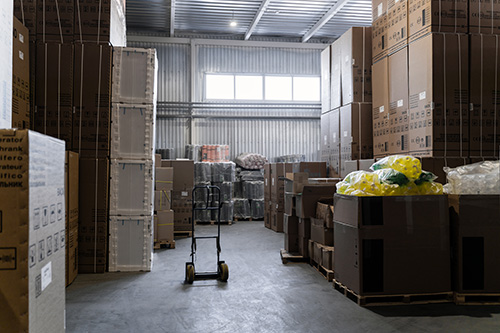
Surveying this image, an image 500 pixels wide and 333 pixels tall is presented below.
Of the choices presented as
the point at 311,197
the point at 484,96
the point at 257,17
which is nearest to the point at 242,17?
the point at 257,17

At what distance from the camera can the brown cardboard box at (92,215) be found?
5.54 meters

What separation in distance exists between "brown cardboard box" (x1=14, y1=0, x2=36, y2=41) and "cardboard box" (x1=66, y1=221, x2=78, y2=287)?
2.82 meters

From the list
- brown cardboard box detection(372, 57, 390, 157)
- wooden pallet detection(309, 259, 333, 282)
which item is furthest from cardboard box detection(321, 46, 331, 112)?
wooden pallet detection(309, 259, 333, 282)

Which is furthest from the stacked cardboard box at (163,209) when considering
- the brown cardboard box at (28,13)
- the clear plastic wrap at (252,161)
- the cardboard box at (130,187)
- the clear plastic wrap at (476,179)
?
the clear plastic wrap at (476,179)

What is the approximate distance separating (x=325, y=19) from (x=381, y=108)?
592 centimetres

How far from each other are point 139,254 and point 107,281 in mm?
617

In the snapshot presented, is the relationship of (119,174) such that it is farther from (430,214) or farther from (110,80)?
(430,214)

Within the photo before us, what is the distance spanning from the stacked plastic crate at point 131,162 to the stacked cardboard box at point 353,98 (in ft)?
11.4

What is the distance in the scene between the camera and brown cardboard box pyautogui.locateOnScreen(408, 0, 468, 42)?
17.6ft

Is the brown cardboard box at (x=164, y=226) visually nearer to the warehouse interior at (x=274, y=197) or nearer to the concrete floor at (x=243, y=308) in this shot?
the warehouse interior at (x=274, y=197)

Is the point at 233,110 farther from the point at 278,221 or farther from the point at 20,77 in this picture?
the point at 20,77

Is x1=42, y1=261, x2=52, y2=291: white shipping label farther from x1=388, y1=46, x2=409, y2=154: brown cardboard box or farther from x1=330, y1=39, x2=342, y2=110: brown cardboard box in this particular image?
x1=330, y1=39, x2=342, y2=110: brown cardboard box

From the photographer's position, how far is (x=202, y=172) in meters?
11.1

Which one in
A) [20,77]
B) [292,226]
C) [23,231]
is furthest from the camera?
[292,226]
